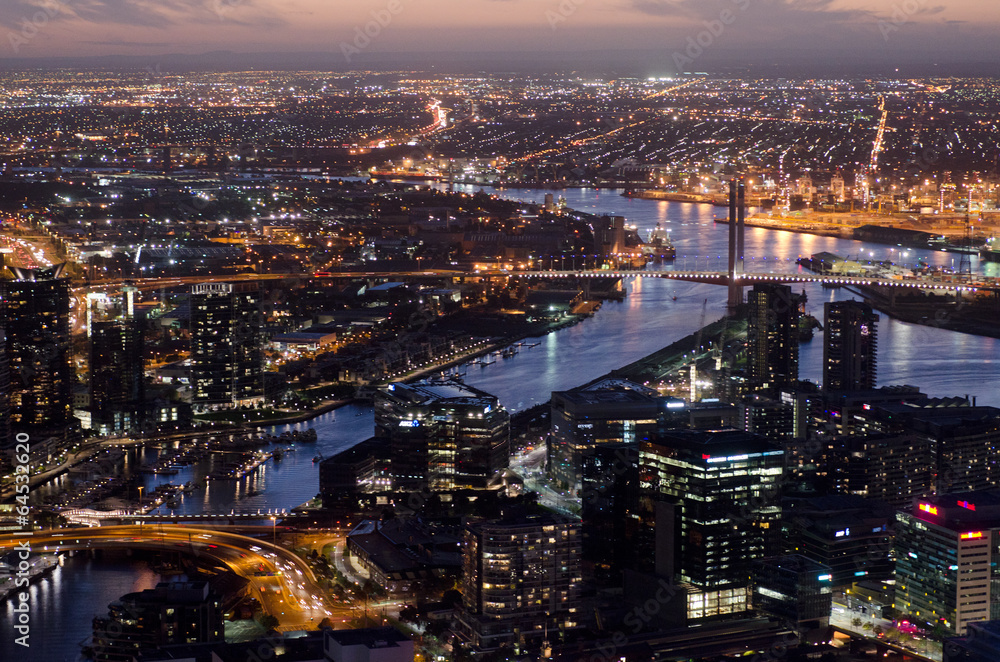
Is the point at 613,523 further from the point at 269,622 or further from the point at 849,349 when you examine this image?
the point at 849,349

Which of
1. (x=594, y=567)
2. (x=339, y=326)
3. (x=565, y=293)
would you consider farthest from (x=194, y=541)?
(x=565, y=293)

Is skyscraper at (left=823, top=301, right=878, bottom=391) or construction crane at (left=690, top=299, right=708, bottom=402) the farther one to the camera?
construction crane at (left=690, top=299, right=708, bottom=402)

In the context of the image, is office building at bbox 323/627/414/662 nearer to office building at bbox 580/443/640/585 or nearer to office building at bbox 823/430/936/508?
office building at bbox 580/443/640/585

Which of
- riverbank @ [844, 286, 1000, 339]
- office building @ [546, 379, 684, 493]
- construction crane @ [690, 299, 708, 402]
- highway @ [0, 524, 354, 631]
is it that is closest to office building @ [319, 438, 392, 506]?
highway @ [0, 524, 354, 631]

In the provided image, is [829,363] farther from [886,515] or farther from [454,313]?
[454,313]

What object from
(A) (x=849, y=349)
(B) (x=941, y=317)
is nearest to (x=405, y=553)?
(A) (x=849, y=349)

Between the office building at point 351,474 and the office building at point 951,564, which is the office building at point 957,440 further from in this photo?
the office building at point 351,474
